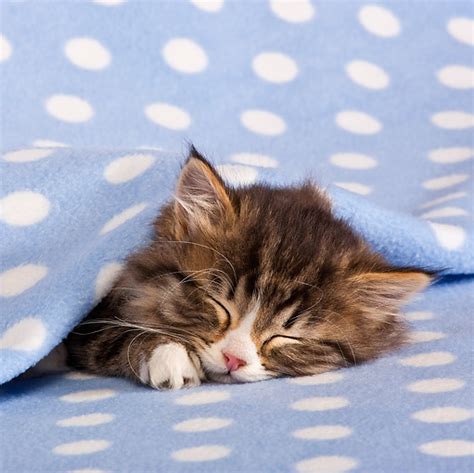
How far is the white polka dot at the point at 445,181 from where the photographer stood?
304cm

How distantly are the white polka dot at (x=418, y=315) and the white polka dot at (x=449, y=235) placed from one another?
0.69 feet

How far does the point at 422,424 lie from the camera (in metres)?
1.58

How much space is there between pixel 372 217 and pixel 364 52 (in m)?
1.25

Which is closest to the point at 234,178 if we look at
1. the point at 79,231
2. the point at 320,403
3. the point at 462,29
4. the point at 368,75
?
the point at 79,231

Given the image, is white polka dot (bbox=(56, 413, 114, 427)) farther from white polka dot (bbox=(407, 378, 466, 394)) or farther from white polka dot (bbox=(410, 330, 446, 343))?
white polka dot (bbox=(410, 330, 446, 343))

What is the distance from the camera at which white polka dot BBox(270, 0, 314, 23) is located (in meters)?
3.40

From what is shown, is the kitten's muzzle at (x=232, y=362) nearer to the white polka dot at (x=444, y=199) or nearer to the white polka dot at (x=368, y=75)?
the white polka dot at (x=444, y=199)

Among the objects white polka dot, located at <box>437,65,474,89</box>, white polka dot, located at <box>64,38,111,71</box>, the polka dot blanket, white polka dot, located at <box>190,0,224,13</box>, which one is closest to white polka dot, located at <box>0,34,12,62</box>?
the polka dot blanket

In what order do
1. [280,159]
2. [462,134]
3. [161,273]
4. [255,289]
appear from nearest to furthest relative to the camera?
[255,289] → [161,273] → [280,159] → [462,134]

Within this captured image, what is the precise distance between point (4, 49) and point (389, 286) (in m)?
1.69

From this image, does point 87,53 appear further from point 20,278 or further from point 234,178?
point 20,278

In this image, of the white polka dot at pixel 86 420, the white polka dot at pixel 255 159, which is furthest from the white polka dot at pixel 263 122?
the white polka dot at pixel 86 420

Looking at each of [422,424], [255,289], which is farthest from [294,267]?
[422,424]

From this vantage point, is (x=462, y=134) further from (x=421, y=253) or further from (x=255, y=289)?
(x=255, y=289)
